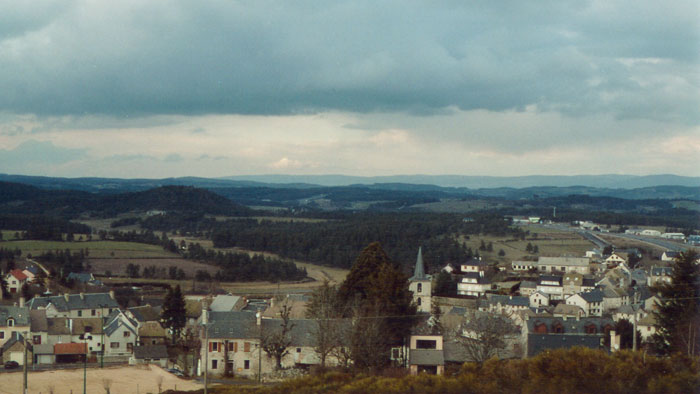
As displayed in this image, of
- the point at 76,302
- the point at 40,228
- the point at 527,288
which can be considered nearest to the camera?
the point at 76,302

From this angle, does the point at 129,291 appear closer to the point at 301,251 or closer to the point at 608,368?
the point at 301,251

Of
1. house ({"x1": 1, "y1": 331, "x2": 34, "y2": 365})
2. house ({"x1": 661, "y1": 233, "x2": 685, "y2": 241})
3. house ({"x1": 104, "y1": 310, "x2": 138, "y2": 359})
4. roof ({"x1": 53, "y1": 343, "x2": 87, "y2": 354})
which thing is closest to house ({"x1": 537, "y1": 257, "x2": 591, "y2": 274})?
house ({"x1": 661, "y1": 233, "x2": 685, "y2": 241})

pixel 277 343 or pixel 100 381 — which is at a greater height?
pixel 277 343

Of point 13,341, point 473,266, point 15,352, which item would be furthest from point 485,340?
point 473,266

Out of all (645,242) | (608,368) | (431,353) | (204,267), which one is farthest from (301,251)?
(608,368)

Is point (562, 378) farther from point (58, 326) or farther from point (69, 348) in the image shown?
point (58, 326)
